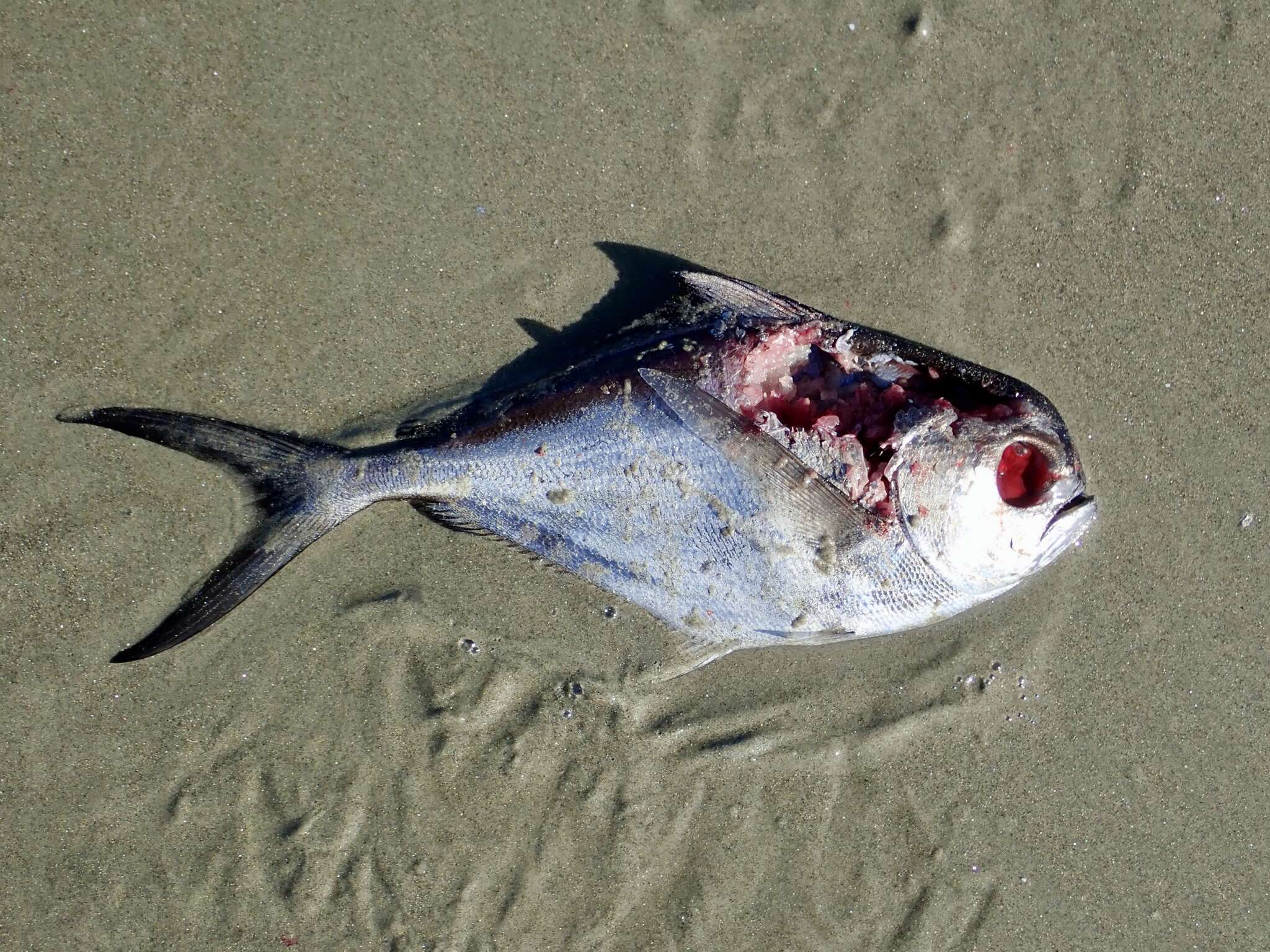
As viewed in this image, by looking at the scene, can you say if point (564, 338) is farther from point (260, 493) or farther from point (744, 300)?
point (260, 493)

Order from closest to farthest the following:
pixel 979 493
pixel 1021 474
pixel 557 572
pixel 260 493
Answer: pixel 979 493 < pixel 1021 474 < pixel 260 493 < pixel 557 572

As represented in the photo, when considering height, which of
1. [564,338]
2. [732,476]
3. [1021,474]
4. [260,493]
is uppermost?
[1021,474]

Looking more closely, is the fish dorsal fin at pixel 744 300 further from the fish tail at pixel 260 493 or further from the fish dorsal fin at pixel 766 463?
the fish tail at pixel 260 493

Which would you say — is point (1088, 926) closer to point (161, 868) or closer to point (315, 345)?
point (161, 868)

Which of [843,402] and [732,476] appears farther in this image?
[843,402]

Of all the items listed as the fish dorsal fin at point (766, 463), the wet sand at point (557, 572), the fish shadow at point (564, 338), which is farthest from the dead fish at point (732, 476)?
the wet sand at point (557, 572)

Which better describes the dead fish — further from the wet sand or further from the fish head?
the wet sand


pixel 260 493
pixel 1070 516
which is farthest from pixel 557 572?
pixel 1070 516
